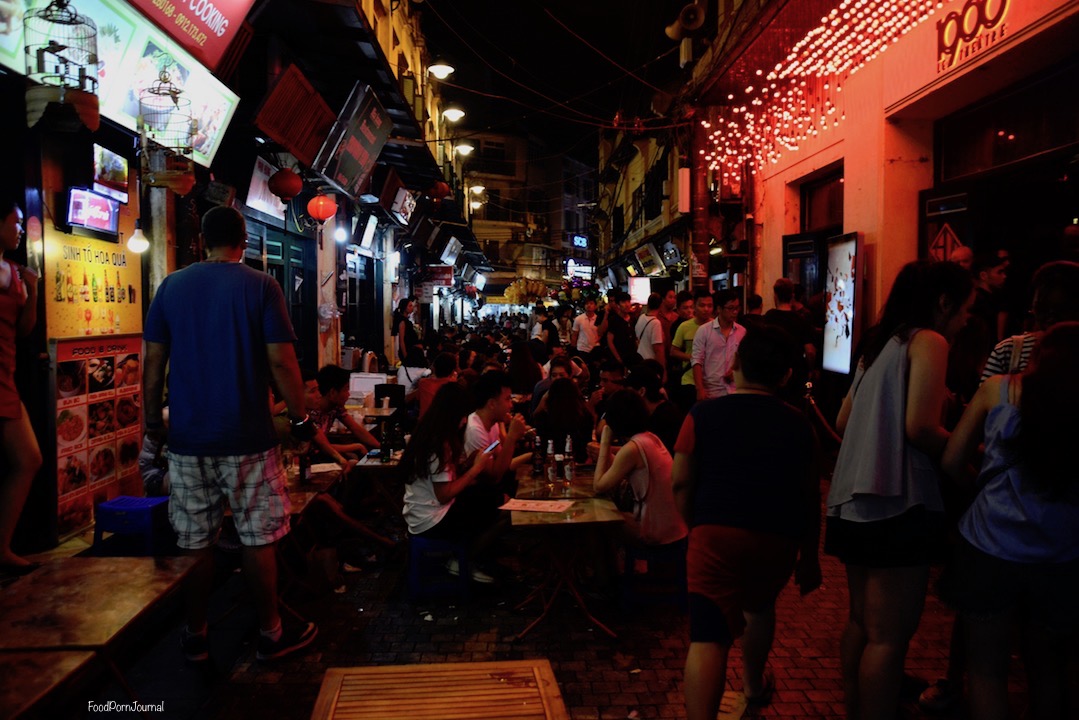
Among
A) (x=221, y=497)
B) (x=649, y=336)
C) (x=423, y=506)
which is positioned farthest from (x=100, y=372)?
(x=649, y=336)

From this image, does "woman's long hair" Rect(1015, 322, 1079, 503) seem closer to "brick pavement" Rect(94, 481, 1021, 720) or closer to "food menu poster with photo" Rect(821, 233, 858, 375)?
"brick pavement" Rect(94, 481, 1021, 720)

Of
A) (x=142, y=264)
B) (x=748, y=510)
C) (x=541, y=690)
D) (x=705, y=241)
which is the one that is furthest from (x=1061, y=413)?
(x=705, y=241)

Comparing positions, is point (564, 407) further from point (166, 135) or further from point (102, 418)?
point (166, 135)

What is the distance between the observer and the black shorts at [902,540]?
317 centimetres

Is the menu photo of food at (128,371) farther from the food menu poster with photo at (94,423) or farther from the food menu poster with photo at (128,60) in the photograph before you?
the food menu poster with photo at (128,60)

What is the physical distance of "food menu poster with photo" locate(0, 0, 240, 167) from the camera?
4.92m

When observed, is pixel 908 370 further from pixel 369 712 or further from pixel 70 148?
pixel 70 148

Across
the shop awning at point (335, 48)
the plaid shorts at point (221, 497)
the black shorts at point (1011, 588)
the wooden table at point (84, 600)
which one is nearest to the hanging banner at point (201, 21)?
the shop awning at point (335, 48)

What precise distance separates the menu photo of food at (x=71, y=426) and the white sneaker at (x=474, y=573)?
3347 mm

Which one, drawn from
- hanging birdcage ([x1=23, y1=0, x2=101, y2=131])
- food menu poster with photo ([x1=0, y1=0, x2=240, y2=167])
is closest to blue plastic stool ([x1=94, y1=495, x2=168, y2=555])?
hanging birdcage ([x1=23, y1=0, x2=101, y2=131])

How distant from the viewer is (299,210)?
12414 millimetres

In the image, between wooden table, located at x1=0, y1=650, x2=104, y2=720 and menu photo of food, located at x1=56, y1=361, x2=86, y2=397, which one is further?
menu photo of food, located at x1=56, y1=361, x2=86, y2=397

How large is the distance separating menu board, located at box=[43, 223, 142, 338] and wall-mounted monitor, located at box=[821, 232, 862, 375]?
8.70 m

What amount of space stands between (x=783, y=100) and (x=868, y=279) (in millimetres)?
4407
